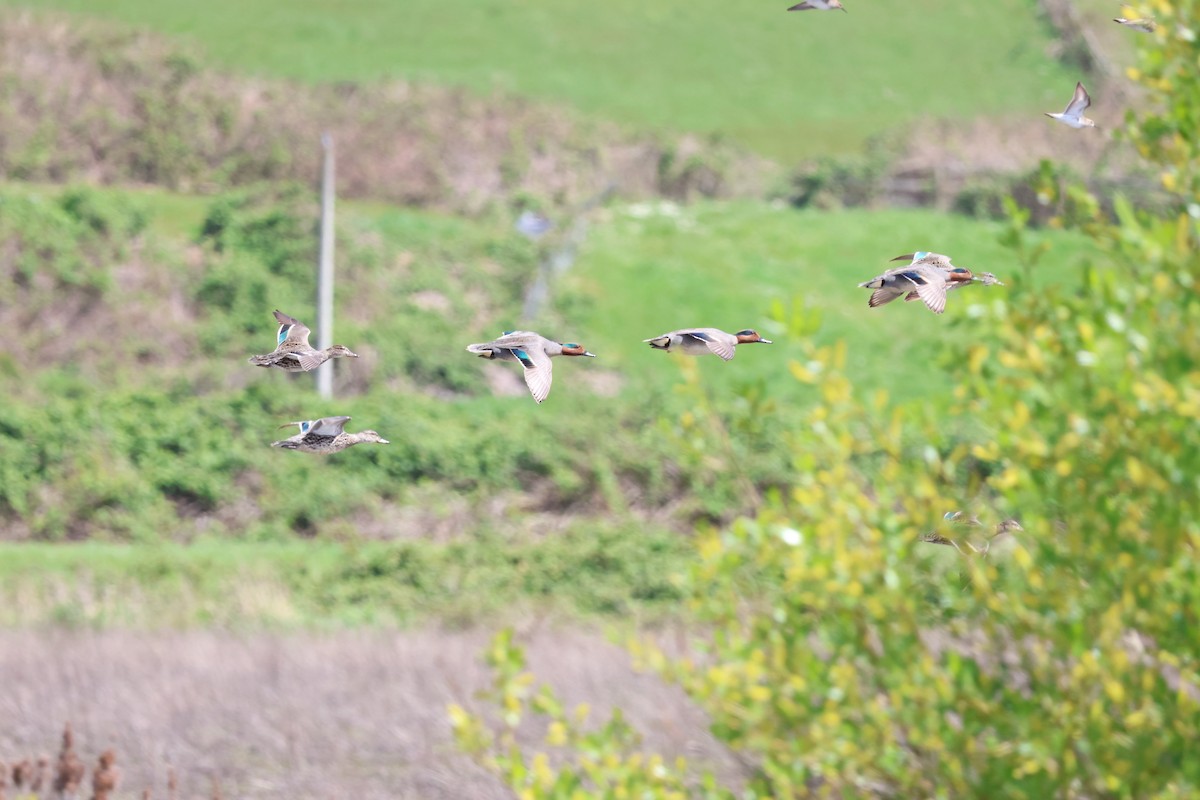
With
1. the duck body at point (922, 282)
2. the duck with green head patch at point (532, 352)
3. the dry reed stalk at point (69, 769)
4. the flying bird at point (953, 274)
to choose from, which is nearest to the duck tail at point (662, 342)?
the duck with green head patch at point (532, 352)

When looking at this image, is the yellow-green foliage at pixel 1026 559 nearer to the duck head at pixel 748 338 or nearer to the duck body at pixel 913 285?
the duck body at pixel 913 285

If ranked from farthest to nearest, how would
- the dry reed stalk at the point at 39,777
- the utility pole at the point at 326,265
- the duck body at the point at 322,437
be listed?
1. the utility pole at the point at 326,265
2. the dry reed stalk at the point at 39,777
3. the duck body at the point at 322,437

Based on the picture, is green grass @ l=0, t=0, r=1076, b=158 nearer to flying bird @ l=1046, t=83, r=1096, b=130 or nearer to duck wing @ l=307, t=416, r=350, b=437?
flying bird @ l=1046, t=83, r=1096, b=130

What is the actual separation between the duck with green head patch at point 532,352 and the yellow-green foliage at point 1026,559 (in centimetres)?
126

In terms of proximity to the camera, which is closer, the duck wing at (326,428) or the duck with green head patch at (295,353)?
the duck with green head patch at (295,353)

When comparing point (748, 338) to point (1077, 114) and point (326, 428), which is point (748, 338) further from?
point (1077, 114)

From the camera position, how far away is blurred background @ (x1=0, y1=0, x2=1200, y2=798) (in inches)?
148

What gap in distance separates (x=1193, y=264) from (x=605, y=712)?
19.8ft

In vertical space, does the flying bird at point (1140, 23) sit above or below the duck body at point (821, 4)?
below

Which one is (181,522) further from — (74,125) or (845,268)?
(845,268)

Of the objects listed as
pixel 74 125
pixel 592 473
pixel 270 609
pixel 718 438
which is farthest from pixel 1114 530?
pixel 74 125

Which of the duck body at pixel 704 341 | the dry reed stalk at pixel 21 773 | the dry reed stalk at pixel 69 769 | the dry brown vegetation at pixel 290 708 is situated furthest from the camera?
the dry brown vegetation at pixel 290 708

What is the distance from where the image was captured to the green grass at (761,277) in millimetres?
28438

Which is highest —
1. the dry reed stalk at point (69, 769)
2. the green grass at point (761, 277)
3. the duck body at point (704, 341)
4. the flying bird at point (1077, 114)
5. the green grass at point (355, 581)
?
the flying bird at point (1077, 114)
